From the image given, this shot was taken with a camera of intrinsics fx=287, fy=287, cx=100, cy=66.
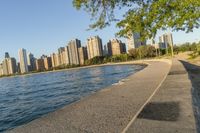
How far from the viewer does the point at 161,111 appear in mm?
8445

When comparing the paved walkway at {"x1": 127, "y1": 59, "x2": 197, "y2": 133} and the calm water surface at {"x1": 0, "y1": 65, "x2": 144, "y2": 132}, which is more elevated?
the paved walkway at {"x1": 127, "y1": 59, "x2": 197, "y2": 133}

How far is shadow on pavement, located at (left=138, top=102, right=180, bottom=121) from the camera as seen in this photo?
7696mm

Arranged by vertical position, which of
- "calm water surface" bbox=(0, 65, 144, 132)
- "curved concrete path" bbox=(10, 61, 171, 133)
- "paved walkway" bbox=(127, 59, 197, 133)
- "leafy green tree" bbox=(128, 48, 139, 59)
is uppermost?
"leafy green tree" bbox=(128, 48, 139, 59)

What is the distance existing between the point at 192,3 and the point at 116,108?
5839 mm

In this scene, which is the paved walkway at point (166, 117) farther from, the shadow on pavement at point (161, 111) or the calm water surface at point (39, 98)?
the calm water surface at point (39, 98)

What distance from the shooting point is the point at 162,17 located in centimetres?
1469

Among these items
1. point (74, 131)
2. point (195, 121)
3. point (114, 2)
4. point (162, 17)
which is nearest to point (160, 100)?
point (195, 121)

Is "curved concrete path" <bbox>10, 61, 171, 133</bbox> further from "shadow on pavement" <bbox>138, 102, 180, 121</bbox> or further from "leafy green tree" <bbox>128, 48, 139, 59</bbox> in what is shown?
"leafy green tree" <bbox>128, 48, 139, 59</bbox>

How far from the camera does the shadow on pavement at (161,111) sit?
25.2ft

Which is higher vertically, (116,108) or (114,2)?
(114,2)

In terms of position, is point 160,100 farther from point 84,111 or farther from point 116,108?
point 84,111

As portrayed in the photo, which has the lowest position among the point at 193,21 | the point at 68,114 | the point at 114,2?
the point at 68,114

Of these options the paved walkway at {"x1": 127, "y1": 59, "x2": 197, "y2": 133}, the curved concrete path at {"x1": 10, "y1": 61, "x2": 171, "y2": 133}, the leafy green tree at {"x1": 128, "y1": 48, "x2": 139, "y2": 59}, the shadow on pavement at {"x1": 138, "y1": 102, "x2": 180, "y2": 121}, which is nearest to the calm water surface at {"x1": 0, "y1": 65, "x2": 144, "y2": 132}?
the curved concrete path at {"x1": 10, "y1": 61, "x2": 171, "y2": 133}

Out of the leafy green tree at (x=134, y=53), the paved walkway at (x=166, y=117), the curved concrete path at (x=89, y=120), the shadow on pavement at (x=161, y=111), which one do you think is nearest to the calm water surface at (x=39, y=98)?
the curved concrete path at (x=89, y=120)
